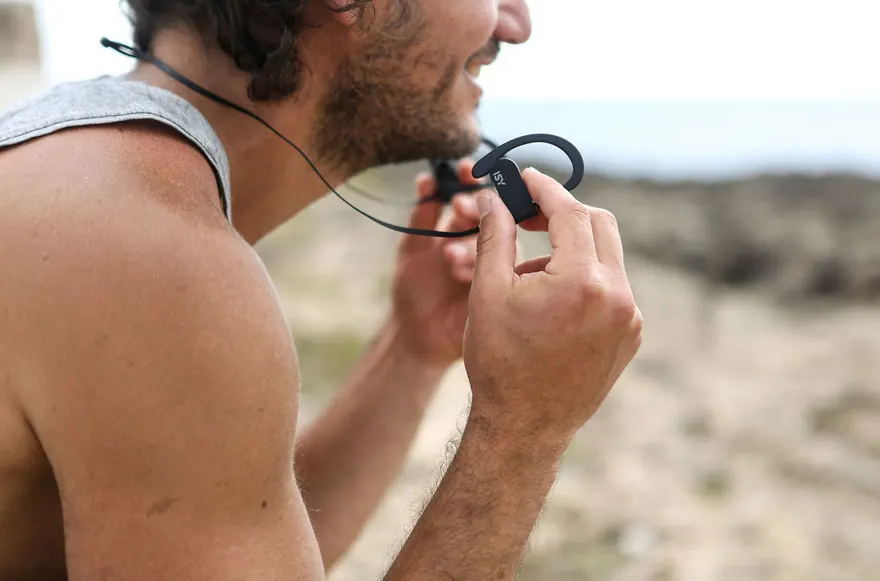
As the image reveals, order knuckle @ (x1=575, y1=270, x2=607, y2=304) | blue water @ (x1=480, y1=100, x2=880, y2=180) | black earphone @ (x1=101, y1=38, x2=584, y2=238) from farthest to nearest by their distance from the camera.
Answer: blue water @ (x1=480, y1=100, x2=880, y2=180)
black earphone @ (x1=101, y1=38, x2=584, y2=238)
knuckle @ (x1=575, y1=270, x2=607, y2=304)

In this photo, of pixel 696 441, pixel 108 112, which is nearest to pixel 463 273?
pixel 108 112

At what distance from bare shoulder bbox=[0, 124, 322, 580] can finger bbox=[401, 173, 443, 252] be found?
0.78m

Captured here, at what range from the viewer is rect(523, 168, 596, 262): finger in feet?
3.10

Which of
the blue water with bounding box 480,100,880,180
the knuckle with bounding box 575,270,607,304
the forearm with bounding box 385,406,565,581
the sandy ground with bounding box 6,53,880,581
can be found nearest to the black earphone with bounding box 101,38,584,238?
the knuckle with bounding box 575,270,607,304

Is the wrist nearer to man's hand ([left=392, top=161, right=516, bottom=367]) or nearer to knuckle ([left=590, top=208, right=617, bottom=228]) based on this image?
knuckle ([left=590, top=208, right=617, bottom=228])

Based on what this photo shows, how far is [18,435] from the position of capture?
2.80 ft

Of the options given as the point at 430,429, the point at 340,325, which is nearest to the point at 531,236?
the point at 340,325

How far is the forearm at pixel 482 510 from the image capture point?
949 millimetres

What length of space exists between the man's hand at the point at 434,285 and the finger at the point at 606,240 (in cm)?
56

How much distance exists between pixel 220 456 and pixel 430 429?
7.87 ft

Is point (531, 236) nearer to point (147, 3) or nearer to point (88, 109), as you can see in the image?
point (147, 3)

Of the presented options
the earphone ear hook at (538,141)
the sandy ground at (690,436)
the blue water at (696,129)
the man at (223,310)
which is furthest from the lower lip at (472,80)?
the blue water at (696,129)

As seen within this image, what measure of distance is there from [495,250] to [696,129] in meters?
9.73

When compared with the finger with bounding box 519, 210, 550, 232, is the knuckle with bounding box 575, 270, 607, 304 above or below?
above
